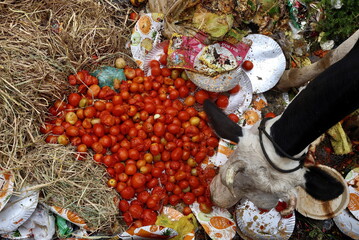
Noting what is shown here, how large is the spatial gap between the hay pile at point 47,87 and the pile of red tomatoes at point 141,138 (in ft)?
0.45

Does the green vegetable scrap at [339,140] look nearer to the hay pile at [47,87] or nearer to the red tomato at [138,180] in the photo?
the red tomato at [138,180]

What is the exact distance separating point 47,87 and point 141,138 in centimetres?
109

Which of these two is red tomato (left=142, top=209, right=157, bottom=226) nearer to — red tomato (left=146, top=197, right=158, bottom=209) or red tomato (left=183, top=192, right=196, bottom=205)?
red tomato (left=146, top=197, right=158, bottom=209)

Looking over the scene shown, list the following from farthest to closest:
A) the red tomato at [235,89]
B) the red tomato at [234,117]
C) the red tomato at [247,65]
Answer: the red tomato at [247,65], the red tomato at [235,89], the red tomato at [234,117]

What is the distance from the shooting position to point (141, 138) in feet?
10.7

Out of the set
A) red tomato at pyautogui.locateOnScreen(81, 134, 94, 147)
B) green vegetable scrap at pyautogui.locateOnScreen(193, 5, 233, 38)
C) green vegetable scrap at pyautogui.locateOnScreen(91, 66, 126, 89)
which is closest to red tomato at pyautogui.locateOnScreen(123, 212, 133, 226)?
red tomato at pyautogui.locateOnScreen(81, 134, 94, 147)

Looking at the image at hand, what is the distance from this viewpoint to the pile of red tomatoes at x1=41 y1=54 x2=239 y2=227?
3111 mm

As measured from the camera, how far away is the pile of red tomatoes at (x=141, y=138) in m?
3.11

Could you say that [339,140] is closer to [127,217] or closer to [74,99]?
[127,217]

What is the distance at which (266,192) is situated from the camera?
2.26 m

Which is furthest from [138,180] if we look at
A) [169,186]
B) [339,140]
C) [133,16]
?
[339,140]

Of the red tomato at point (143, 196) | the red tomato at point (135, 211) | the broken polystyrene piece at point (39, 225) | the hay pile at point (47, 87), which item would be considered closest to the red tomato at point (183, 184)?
the red tomato at point (143, 196)

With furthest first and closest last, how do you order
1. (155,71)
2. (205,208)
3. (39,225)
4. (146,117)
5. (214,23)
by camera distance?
1. (155,71)
2. (214,23)
3. (146,117)
4. (205,208)
5. (39,225)

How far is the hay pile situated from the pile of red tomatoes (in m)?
0.14
